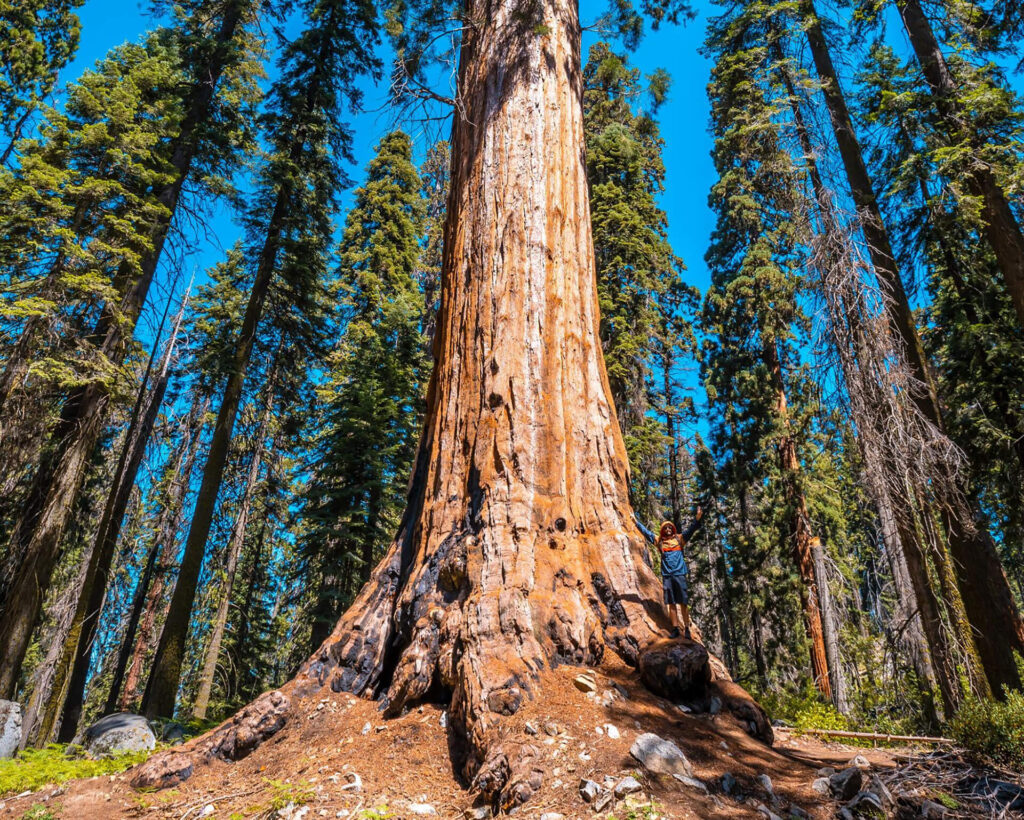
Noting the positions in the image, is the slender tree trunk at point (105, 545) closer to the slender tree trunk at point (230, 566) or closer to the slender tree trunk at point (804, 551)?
the slender tree trunk at point (230, 566)

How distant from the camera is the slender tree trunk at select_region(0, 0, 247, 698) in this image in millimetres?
8070

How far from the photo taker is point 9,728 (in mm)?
6449

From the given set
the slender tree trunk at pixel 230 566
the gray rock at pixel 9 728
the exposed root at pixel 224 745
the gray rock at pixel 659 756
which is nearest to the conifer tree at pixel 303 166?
the slender tree trunk at pixel 230 566

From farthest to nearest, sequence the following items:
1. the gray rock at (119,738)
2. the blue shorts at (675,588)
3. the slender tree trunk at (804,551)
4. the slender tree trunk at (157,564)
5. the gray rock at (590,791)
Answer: the slender tree trunk at (157,564)
the slender tree trunk at (804,551)
the blue shorts at (675,588)
the gray rock at (119,738)
the gray rock at (590,791)

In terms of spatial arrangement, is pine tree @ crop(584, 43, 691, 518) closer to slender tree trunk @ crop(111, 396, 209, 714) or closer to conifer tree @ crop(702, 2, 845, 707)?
conifer tree @ crop(702, 2, 845, 707)

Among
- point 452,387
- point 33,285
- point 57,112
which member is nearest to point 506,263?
point 452,387

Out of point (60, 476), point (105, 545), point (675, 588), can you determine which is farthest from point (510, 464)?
point (60, 476)

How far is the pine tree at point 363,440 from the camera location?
12.2 m

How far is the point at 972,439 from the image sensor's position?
11.1 metres

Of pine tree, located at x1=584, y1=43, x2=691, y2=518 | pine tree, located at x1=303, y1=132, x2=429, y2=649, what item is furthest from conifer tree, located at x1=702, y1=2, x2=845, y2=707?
pine tree, located at x1=303, y1=132, x2=429, y2=649

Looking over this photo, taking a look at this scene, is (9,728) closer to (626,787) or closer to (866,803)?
(626,787)

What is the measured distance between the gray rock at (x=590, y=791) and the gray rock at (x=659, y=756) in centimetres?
36

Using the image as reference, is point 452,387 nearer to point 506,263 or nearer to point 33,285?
point 506,263

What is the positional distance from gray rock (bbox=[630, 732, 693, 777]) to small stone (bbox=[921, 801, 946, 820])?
106 cm
